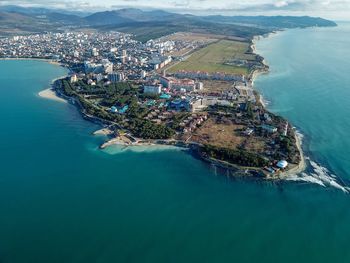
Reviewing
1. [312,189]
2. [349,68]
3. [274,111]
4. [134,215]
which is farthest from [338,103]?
[134,215]

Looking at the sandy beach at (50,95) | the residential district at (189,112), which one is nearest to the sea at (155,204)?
the residential district at (189,112)

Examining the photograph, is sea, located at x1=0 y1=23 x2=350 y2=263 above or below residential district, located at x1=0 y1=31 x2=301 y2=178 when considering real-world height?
below

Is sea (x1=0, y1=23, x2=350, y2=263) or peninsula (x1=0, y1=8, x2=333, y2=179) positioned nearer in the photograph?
sea (x1=0, y1=23, x2=350, y2=263)

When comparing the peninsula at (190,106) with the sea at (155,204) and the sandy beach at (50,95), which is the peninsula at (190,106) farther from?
the sea at (155,204)

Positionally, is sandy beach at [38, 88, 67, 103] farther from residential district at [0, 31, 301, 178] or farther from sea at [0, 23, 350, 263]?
sea at [0, 23, 350, 263]

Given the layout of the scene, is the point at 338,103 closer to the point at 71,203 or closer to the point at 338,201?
the point at 338,201

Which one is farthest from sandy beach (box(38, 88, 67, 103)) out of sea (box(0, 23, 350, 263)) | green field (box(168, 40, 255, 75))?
green field (box(168, 40, 255, 75))

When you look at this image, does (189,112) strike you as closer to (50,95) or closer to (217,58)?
(50,95)
